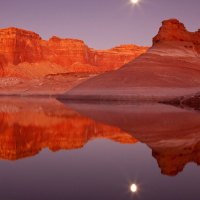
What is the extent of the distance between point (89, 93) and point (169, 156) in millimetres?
45514

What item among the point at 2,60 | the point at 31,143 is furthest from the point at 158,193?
the point at 2,60

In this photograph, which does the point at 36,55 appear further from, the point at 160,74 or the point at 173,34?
the point at 160,74

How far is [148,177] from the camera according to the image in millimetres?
7891

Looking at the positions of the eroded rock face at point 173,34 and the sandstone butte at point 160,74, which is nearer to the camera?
the sandstone butte at point 160,74

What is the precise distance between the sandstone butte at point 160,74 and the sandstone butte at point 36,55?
86418 mm

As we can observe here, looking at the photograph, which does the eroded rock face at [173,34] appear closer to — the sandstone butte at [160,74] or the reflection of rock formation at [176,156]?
the sandstone butte at [160,74]

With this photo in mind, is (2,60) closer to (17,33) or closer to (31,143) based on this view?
(17,33)

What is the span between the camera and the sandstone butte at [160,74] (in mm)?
51306

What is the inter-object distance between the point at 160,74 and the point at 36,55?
419 feet

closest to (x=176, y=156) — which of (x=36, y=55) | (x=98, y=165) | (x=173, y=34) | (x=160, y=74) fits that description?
(x=98, y=165)

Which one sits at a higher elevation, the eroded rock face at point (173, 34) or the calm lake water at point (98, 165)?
the eroded rock face at point (173, 34)

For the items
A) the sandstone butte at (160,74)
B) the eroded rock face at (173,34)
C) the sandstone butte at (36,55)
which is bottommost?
the sandstone butte at (160,74)

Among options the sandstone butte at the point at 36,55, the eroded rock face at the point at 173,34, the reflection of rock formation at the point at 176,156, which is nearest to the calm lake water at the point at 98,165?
the reflection of rock formation at the point at 176,156

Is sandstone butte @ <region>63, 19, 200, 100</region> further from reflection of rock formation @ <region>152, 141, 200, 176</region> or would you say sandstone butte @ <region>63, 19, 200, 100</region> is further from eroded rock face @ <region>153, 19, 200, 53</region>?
reflection of rock formation @ <region>152, 141, 200, 176</region>
